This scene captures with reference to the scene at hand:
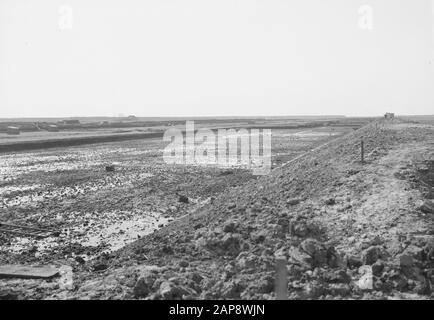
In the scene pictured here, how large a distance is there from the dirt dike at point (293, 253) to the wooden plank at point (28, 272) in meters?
0.51

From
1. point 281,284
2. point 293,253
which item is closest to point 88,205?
point 293,253

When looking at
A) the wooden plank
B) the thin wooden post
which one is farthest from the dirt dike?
the wooden plank

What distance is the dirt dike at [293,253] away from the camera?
6539mm

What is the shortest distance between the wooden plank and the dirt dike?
509 millimetres

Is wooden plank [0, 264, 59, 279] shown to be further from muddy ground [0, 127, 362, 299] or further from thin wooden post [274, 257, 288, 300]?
thin wooden post [274, 257, 288, 300]

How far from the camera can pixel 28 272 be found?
26.3ft

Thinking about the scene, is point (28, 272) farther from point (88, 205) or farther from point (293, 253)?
point (88, 205)

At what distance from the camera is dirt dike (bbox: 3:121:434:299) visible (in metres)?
6.54

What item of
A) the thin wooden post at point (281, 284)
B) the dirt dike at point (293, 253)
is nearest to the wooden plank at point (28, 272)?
the dirt dike at point (293, 253)

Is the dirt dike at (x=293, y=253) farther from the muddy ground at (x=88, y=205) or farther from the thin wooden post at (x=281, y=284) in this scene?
the muddy ground at (x=88, y=205)

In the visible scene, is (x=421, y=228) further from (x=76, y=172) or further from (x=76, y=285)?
(x=76, y=172)

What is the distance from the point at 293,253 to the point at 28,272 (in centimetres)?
506
